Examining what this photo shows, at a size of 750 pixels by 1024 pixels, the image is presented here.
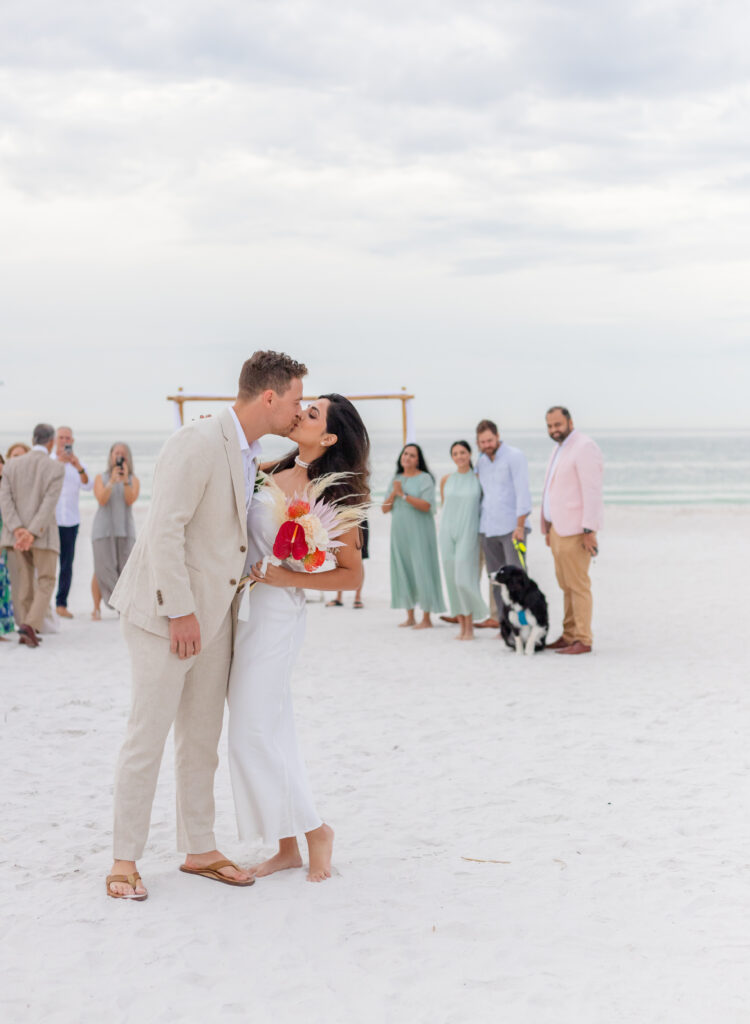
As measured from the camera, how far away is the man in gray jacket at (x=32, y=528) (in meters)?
9.02

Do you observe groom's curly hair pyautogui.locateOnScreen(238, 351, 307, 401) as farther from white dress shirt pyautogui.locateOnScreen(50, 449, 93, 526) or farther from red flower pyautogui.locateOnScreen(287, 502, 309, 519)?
white dress shirt pyautogui.locateOnScreen(50, 449, 93, 526)

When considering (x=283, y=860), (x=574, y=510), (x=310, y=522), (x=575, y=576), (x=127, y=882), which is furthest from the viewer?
(x=575, y=576)

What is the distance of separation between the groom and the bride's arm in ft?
0.41

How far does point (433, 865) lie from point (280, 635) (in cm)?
112

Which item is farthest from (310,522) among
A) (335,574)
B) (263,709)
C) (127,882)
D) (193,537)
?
(127,882)

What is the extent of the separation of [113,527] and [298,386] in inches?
275

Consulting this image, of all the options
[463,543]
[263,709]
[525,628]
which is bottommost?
[525,628]

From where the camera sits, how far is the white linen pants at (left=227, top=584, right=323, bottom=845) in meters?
3.69

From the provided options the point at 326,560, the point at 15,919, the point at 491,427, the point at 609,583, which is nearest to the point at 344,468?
the point at 326,560

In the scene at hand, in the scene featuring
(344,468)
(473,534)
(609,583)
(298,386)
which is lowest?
(609,583)

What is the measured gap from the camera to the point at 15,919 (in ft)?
11.4

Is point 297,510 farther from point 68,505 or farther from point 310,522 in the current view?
point 68,505

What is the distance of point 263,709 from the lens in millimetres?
3697

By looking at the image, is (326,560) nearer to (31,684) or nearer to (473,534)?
(31,684)
